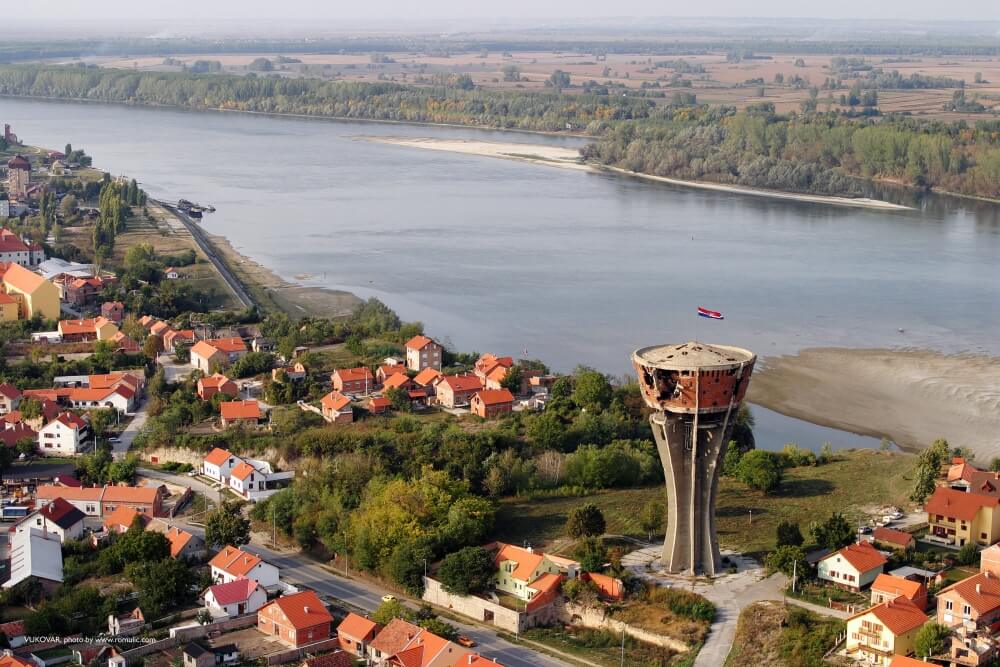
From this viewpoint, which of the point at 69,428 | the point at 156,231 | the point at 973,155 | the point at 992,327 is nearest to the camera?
the point at 69,428

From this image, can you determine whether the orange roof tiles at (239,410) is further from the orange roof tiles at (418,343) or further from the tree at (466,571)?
the tree at (466,571)

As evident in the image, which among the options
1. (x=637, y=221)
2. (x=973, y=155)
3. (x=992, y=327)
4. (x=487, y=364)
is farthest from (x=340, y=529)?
(x=973, y=155)

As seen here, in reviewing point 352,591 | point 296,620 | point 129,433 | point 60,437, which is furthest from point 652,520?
point 60,437

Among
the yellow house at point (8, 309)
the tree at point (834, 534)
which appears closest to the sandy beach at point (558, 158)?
the yellow house at point (8, 309)

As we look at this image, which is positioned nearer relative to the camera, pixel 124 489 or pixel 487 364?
pixel 124 489

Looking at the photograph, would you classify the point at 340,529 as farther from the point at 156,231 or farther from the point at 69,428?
the point at 156,231

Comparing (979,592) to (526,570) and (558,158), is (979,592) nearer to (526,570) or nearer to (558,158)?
(526,570)
